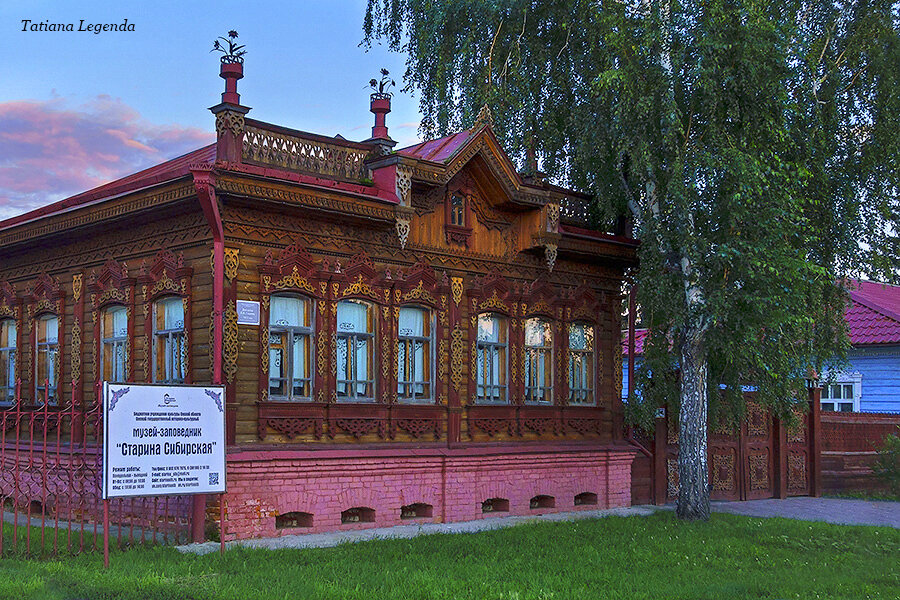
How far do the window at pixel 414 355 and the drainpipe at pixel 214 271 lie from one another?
3362 mm

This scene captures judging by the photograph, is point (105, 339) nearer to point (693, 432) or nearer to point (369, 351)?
point (369, 351)

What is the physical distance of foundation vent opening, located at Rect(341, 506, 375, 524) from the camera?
15.8 m

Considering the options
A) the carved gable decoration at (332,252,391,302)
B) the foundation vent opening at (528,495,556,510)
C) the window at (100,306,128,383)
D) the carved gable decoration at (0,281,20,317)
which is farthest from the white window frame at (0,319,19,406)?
the foundation vent opening at (528,495,556,510)

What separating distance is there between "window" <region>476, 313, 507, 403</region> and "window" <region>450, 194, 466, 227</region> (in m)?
1.62

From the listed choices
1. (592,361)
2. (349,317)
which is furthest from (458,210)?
(592,361)

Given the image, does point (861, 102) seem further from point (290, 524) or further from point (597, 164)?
point (290, 524)

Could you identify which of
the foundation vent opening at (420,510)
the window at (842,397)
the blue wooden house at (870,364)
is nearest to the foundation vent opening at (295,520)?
the foundation vent opening at (420,510)

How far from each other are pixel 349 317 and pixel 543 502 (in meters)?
5.24

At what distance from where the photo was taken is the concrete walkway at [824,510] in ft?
61.5

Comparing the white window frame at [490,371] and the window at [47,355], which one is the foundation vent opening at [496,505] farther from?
the window at [47,355]

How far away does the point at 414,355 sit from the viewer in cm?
1708

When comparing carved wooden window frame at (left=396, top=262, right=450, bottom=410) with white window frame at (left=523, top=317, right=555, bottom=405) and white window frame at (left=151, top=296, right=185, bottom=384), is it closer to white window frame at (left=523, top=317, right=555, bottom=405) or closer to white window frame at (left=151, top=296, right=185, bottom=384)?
white window frame at (left=523, top=317, right=555, bottom=405)

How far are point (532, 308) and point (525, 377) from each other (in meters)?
1.20

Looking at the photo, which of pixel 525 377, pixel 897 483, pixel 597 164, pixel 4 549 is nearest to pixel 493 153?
pixel 597 164
